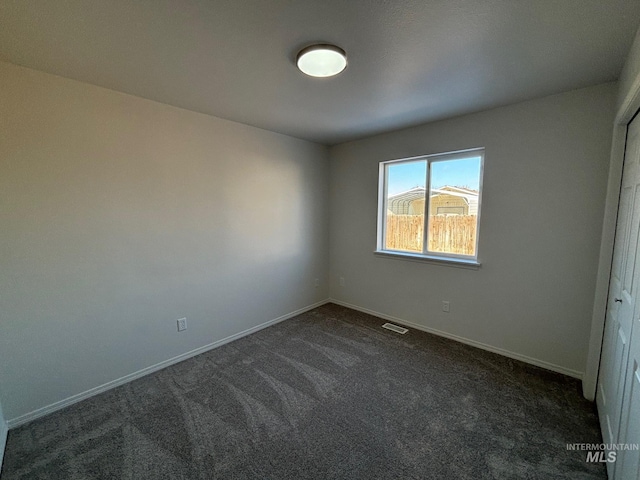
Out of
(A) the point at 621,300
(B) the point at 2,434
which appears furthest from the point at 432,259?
(B) the point at 2,434

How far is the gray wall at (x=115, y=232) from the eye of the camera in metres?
1.79

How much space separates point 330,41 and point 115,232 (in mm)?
2128

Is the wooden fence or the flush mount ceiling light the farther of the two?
the wooden fence

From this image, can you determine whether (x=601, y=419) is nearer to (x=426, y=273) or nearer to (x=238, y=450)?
(x=426, y=273)

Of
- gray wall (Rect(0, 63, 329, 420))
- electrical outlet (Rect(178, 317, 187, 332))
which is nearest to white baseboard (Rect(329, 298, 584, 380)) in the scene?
gray wall (Rect(0, 63, 329, 420))

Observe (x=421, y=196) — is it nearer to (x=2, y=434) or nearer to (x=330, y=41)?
(x=330, y=41)

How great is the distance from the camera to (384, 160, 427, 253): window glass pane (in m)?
3.25

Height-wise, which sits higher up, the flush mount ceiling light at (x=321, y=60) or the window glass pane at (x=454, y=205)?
the flush mount ceiling light at (x=321, y=60)

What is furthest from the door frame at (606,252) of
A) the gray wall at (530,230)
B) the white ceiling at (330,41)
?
the white ceiling at (330,41)

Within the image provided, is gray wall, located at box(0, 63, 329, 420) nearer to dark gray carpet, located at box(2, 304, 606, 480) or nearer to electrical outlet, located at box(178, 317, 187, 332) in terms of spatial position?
electrical outlet, located at box(178, 317, 187, 332)

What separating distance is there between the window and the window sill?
1 cm

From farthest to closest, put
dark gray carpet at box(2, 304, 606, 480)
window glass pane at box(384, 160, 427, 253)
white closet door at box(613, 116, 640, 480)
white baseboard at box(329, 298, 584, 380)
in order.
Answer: window glass pane at box(384, 160, 427, 253) < white baseboard at box(329, 298, 584, 380) < dark gray carpet at box(2, 304, 606, 480) < white closet door at box(613, 116, 640, 480)

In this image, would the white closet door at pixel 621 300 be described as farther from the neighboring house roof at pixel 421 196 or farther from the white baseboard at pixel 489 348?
the neighboring house roof at pixel 421 196

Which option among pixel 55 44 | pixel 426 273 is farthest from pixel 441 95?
pixel 55 44
